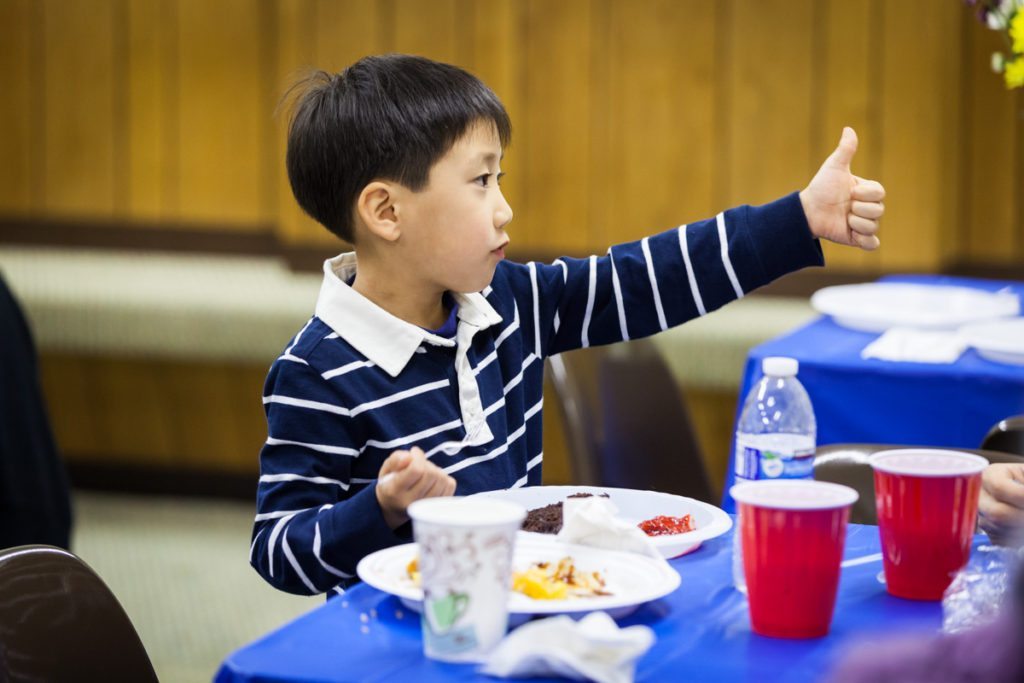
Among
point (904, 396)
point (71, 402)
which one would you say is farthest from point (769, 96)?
point (71, 402)

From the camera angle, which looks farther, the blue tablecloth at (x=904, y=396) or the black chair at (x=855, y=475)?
the blue tablecloth at (x=904, y=396)

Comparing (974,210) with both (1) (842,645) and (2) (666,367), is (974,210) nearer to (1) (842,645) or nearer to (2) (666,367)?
(2) (666,367)

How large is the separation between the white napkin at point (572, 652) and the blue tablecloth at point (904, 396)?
5.37ft

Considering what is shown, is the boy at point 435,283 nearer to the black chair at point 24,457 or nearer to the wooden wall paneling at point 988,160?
the black chair at point 24,457

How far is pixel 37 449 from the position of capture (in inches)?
103

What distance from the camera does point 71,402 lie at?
4.82 m

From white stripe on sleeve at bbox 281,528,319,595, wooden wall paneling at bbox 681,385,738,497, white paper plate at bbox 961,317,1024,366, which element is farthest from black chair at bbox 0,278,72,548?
wooden wall paneling at bbox 681,385,738,497

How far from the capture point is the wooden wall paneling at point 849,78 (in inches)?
156

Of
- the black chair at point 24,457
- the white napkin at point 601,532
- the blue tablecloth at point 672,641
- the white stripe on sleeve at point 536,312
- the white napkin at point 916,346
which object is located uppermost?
the white stripe on sleeve at point 536,312

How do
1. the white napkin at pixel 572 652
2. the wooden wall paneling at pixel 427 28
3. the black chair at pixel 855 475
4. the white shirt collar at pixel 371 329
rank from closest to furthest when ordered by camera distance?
1. the white napkin at pixel 572 652
2. the white shirt collar at pixel 371 329
3. the black chair at pixel 855 475
4. the wooden wall paneling at pixel 427 28

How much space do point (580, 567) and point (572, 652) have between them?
0.24 meters

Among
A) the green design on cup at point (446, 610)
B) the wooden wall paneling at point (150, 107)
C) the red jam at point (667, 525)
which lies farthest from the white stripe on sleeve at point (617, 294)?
the wooden wall paneling at point (150, 107)

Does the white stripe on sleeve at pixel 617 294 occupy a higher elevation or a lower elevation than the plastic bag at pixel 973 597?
higher

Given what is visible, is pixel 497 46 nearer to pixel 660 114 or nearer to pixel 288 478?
pixel 660 114
